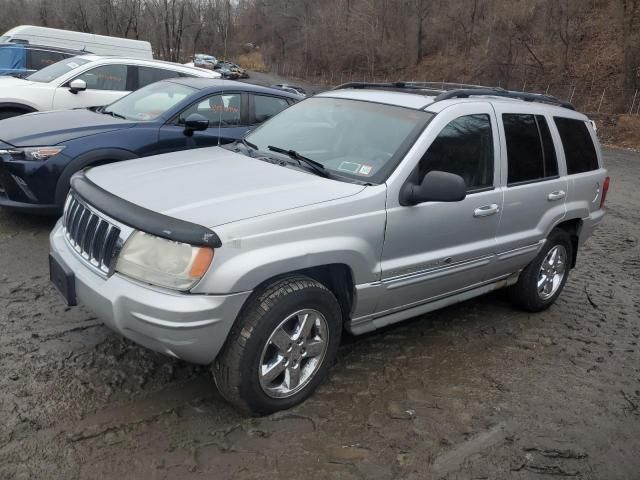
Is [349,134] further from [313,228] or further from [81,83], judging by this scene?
[81,83]

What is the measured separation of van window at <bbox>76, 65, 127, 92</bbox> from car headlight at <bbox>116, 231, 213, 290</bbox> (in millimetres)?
6679

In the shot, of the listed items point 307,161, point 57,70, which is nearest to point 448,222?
point 307,161

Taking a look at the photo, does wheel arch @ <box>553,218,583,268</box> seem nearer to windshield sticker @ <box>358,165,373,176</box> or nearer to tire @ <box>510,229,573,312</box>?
tire @ <box>510,229,573,312</box>

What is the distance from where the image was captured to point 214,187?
128 inches

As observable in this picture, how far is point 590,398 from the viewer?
3.75 meters

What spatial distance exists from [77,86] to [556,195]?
6.68 m

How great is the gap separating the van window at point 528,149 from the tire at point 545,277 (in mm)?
639

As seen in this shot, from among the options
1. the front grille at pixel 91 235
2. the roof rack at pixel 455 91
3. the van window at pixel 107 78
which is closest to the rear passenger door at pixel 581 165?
the roof rack at pixel 455 91

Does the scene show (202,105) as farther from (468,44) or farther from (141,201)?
(468,44)

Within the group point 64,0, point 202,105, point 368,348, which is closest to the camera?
point 368,348

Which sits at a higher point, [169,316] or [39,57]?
[39,57]

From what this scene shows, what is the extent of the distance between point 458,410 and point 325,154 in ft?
6.06

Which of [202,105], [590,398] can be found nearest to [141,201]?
[590,398]

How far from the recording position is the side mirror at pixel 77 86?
26.8 feet
